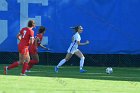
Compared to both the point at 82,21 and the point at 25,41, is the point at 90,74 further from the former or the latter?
the point at 82,21

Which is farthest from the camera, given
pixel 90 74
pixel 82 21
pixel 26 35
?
pixel 82 21

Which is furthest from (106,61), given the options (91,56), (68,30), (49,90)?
(49,90)

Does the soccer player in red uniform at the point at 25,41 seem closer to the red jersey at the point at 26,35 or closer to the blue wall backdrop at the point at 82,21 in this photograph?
the red jersey at the point at 26,35

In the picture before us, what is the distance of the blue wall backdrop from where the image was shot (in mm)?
23969

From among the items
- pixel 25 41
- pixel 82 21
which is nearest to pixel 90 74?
pixel 25 41

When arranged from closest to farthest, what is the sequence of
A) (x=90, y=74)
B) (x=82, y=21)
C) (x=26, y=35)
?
(x=26, y=35)
(x=90, y=74)
(x=82, y=21)

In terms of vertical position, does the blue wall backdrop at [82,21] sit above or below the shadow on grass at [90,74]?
above

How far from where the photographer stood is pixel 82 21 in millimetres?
24109

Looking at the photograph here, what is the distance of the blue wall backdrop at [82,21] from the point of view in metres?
24.0

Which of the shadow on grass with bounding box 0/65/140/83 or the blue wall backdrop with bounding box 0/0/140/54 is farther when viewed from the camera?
the blue wall backdrop with bounding box 0/0/140/54

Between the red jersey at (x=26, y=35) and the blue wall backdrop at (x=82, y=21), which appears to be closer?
the red jersey at (x=26, y=35)

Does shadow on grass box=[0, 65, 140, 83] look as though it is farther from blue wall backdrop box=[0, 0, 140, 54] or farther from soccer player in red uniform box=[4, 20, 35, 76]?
blue wall backdrop box=[0, 0, 140, 54]

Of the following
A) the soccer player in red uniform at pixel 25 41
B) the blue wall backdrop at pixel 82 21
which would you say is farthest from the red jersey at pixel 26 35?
the blue wall backdrop at pixel 82 21

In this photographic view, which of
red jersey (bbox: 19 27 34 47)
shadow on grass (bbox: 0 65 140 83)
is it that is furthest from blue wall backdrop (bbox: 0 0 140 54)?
red jersey (bbox: 19 27 34 47)
